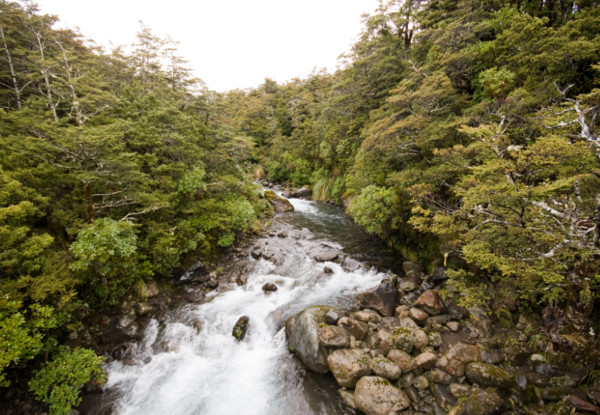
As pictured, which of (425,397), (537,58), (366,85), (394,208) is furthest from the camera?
(366,85)

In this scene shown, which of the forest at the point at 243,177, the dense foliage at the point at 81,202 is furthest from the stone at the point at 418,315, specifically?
the dense foliage at the point at 81,202

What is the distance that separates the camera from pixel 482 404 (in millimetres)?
5359

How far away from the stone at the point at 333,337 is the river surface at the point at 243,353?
35.5 inches

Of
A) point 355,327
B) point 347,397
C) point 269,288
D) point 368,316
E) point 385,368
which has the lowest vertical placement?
point 347,397

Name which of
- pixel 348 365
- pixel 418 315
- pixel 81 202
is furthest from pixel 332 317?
pixel 81 202

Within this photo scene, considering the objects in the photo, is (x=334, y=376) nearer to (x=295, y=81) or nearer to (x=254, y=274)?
(x=254, y=274)

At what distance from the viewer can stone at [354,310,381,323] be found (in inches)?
330

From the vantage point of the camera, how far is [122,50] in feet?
60.7

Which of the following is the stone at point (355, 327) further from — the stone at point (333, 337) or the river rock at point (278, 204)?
the river rock at point (278, 204)

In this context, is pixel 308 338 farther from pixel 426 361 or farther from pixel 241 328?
pixel 426 361

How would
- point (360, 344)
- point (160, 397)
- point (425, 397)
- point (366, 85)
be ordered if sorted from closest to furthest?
point (425, 397), point (160, 397), point (360, 344), point (366, 85)

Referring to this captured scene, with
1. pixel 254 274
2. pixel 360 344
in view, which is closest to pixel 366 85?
pixel 254 274

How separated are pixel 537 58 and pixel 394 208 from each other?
7357mm

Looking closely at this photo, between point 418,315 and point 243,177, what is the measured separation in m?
13.2
